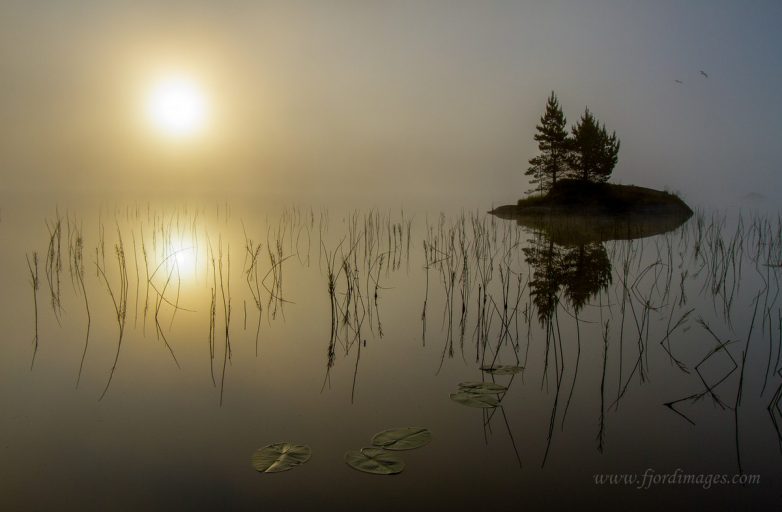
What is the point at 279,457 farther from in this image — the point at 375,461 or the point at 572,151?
the point at 572,151

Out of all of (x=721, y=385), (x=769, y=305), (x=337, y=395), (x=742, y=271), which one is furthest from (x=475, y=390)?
(x=742, y=271)

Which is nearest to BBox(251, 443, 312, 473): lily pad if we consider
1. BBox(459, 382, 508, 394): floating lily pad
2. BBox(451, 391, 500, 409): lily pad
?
BBox(451, 391, 500, 409): lily pad

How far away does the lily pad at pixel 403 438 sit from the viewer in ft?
5.09

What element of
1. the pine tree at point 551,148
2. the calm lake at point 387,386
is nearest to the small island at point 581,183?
the pine tree at point 551,148

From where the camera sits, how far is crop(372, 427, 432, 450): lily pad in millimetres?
1552

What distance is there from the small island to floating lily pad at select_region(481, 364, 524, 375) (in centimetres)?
1388

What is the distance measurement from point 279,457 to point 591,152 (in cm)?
1671

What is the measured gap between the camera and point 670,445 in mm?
1608

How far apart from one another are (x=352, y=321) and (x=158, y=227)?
16.5 ft

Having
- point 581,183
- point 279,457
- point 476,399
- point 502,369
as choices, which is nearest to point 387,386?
point 476,399

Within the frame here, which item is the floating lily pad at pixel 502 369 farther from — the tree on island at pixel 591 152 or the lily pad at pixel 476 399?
the tree on island at pixel 591 152

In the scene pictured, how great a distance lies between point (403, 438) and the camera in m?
1.59

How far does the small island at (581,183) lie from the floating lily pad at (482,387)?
1409cm

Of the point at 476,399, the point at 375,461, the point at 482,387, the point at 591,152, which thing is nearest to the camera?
the point at 375,461
